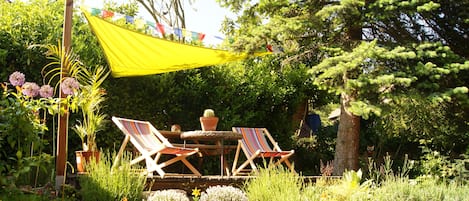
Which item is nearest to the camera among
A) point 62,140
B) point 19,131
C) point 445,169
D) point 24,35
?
point 19,131

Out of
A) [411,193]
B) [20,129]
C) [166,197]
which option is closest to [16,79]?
[20,129]

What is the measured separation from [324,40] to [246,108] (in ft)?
5.04

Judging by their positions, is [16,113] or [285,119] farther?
[285,119]

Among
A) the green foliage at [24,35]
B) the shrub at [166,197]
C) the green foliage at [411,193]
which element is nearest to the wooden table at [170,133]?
the green foliage at [24,35]

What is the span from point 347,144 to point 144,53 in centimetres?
282

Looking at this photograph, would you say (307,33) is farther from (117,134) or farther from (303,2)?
(117,134)

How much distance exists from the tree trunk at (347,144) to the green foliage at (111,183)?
10.3 feet

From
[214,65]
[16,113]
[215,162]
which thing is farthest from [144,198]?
[214,65]

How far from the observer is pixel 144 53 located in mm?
5914

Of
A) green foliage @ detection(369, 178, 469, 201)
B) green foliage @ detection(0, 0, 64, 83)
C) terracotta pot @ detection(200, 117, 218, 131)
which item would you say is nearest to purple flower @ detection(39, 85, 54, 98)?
green foliage @ detection(0, 0, 64, 83)

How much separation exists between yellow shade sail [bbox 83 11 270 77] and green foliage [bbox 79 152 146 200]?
2060mm

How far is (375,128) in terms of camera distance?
9312 millimetres

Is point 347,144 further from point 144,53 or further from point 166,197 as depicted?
point 166,197

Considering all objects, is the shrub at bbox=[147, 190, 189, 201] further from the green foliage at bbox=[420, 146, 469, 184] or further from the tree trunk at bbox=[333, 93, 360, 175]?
the green foliage at bbox=[420, 146, 469, 184]
